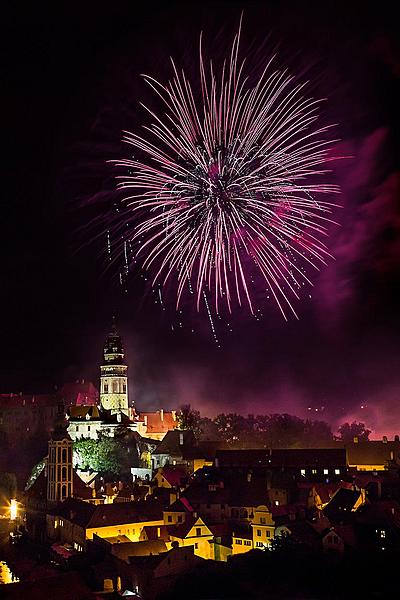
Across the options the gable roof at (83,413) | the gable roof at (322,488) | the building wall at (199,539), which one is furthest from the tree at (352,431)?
the building wall at (199,539)

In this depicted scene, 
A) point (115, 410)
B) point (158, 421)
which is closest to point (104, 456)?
point (115, 410)

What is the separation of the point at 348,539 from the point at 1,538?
85.0 feet

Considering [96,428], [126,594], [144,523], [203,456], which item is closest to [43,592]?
[126,594]

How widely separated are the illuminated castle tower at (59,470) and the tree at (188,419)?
75.9ft

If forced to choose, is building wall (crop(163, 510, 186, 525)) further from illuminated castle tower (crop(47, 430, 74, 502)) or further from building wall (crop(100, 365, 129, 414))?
building wall (crop(100, 365, 129, 414))

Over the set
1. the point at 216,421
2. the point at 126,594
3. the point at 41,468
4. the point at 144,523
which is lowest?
the point at 126,594

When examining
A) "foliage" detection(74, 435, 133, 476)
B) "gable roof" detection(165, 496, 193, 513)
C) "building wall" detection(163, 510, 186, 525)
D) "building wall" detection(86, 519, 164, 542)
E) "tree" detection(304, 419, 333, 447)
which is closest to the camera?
"building wall" detection(86, 519, 164, 542)

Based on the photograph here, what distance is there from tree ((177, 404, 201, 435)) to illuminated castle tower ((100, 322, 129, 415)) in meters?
6.27

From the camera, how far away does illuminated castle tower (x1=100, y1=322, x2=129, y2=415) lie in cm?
8106

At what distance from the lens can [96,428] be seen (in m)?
73.4

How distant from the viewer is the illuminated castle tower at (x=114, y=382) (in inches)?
3191

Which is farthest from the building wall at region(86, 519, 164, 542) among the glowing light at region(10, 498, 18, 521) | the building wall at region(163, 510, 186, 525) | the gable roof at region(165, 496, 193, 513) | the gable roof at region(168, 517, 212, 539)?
the glowing light at region(10, 498, 18, 521)

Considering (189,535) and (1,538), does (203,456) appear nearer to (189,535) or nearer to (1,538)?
(1,538)

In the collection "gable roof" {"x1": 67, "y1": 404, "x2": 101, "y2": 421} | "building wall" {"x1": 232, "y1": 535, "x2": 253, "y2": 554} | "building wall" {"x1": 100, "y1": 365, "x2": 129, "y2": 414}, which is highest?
"building wall" {"x1": 100, "y1": 365, "x2": 129, "y2": 414}
